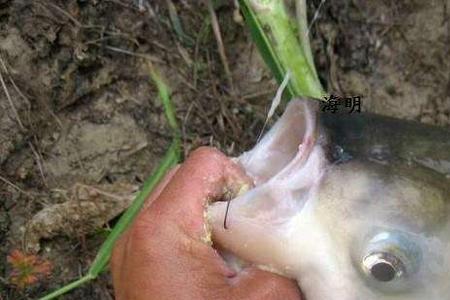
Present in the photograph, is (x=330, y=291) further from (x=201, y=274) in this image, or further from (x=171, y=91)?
(x=171, y=91)

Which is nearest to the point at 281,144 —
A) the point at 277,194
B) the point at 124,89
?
the point at 277,194

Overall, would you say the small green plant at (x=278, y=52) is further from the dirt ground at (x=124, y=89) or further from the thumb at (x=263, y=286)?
the thumb at (x=263, y=286)

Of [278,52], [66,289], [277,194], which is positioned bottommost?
[66,289]

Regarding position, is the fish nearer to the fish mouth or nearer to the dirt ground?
the fish mouth

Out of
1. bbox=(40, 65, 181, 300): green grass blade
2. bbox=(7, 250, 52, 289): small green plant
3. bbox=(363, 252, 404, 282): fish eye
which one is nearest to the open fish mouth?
bbox=(363, 252, 404, 282): fish eye

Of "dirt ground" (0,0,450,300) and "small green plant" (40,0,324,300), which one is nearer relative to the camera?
"small green plant" (40,0,324,300)

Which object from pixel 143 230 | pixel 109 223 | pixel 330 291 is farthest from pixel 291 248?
pixel 109 223

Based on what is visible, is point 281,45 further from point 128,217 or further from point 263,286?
point 263,286
